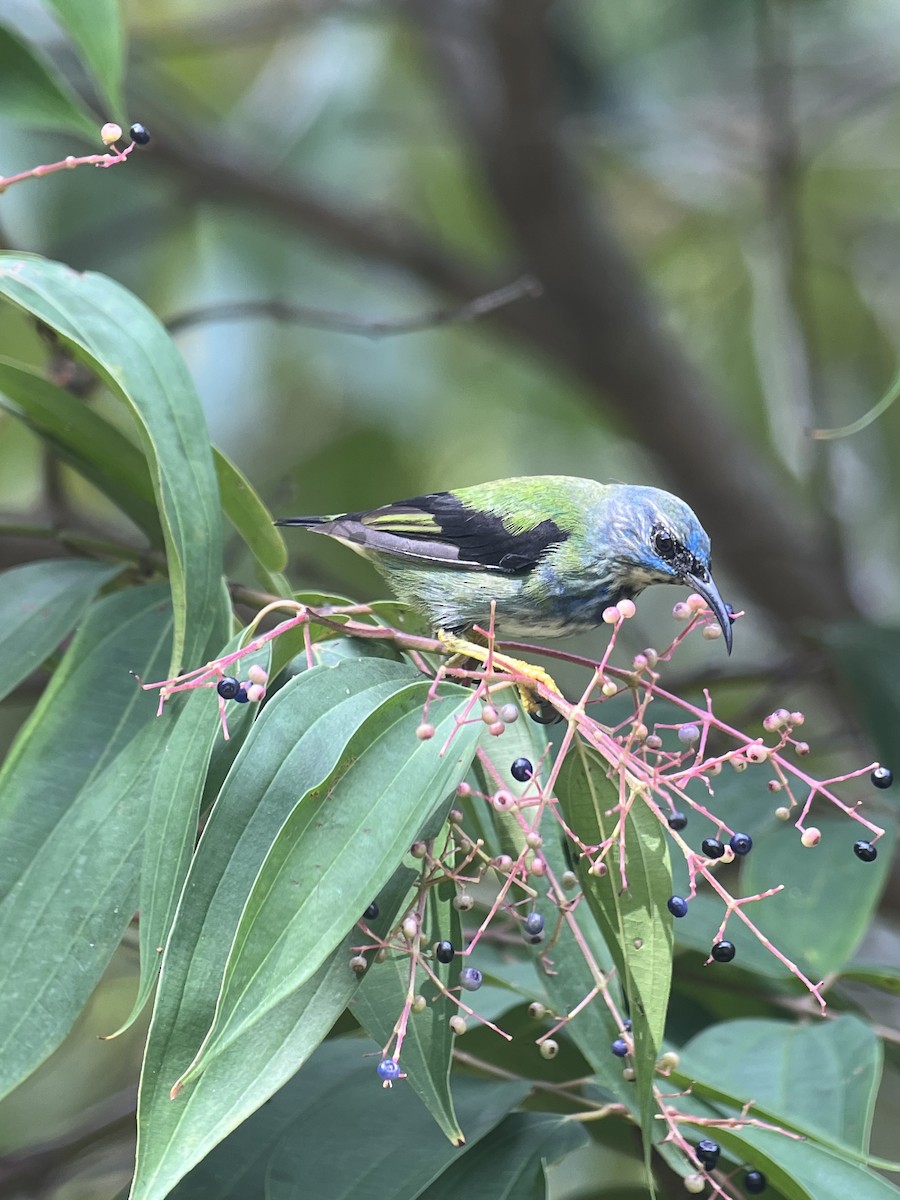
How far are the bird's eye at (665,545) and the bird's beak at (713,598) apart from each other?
0.16 ft

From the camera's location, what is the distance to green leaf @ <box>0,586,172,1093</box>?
162cm

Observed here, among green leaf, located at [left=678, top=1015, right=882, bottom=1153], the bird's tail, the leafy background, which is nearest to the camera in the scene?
green leaf, located at [left=678, top=1015, right=882, bottom=1153]

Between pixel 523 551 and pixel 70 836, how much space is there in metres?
0.99

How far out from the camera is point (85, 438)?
2.09 metres

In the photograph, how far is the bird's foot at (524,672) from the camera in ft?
5.35

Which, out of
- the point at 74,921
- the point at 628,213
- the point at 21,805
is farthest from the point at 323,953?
the point at 628,213

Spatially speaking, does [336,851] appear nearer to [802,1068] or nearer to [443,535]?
[443,535]

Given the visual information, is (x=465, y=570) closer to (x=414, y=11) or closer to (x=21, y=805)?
(x=21, y=805)

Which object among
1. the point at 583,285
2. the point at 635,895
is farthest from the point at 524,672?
the point at 583,285

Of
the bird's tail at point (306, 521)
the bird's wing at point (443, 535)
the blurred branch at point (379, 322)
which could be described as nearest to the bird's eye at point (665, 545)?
the bird's wing at point (443, 535)

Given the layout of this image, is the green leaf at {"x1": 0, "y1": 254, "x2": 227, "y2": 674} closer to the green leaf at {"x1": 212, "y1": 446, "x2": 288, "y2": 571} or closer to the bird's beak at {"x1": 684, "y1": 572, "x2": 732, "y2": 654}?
the green leaf at {"x1": 212, "y1": 446, "x2": 288, "y2": 571}

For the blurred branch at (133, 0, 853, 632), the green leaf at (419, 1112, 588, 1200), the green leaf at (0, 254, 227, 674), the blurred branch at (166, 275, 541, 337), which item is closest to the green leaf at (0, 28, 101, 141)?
the green leaf at (0, 254, 227, 674)

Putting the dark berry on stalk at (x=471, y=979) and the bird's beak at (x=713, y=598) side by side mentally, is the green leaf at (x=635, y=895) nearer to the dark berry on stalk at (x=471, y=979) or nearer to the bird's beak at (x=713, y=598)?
the dark berry on stalk at (x=471, y=979)

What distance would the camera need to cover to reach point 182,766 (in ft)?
5.12
